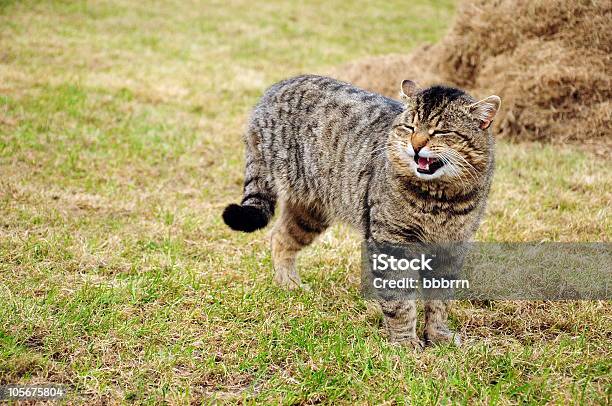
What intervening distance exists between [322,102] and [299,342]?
1.65m

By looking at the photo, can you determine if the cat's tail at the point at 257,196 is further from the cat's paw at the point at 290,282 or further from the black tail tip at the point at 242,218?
the cat's paw at the point at 290,282

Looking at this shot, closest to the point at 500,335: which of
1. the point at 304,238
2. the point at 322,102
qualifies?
the point at 304,238

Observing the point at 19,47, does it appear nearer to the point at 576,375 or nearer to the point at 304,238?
the point at 304,238

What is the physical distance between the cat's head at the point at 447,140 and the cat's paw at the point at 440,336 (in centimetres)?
85

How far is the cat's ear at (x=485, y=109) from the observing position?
129 inches

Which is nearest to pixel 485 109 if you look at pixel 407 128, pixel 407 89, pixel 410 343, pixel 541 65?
pixel 407 128

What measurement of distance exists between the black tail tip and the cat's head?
3.06ft

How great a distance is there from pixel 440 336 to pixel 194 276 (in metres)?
1.62

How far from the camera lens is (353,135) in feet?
13.1

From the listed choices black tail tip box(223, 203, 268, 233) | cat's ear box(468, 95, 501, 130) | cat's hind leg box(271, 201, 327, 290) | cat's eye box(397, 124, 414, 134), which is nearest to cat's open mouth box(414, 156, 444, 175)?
cat's eye box(397, 124, 414, 134)

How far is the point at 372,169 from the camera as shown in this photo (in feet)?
12.4

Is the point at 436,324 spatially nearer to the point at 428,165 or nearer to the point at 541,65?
the point at 428,165

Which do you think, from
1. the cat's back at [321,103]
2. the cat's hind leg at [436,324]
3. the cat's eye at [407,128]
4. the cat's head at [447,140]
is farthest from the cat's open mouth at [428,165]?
the cat's hind leg at [436,324]

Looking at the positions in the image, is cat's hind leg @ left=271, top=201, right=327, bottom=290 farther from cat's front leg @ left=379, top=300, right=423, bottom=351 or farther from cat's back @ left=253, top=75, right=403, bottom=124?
cat's front leg @ left=379, top=300, right=423, bottom=351
